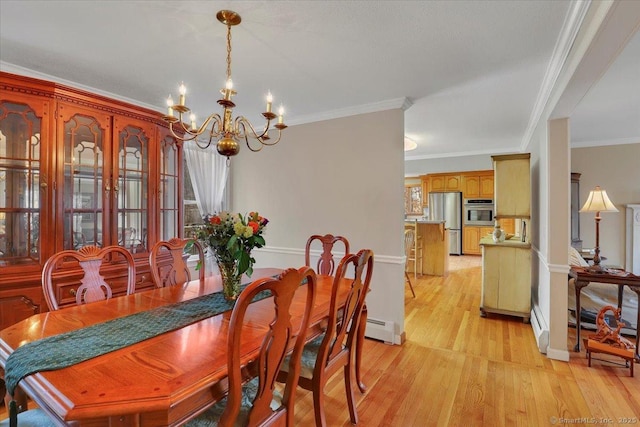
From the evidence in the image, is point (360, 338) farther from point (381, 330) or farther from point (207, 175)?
point (207, 175)

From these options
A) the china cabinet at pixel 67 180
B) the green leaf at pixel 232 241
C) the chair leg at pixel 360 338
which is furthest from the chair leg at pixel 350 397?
the china cabinet at pixel 67 180

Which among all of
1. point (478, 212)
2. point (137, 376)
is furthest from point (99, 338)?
point (478, 212)

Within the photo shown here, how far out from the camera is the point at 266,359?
44.7 inches

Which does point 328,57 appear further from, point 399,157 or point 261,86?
point 399,157

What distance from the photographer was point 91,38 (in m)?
2.04

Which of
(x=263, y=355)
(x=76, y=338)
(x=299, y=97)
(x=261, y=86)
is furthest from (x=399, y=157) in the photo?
(x=76, y=338)

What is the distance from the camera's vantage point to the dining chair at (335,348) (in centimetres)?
159

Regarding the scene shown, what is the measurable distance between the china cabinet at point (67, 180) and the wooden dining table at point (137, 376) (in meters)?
1.04

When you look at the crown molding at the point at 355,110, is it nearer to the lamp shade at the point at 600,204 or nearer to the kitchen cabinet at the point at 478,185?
the lamp shade at the point at 600,204

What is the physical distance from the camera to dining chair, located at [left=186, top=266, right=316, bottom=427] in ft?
3.15

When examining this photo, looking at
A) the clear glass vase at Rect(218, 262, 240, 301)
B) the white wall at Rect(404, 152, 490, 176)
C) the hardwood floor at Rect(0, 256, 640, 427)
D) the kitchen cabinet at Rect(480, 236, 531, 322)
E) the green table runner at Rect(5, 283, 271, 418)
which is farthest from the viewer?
the white wall at Rect(404, 152, 490, 176)

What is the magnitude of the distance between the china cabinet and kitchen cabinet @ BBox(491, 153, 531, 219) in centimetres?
386

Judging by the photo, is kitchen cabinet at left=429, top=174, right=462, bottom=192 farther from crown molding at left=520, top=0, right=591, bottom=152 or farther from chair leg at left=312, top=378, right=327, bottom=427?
chair leg at left=312, top=378, right=327, bottom=427

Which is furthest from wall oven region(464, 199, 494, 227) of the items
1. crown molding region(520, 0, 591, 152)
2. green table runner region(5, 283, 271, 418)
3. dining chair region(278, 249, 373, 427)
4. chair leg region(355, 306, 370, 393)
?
green table runner region(5, 283, 271, 418)
